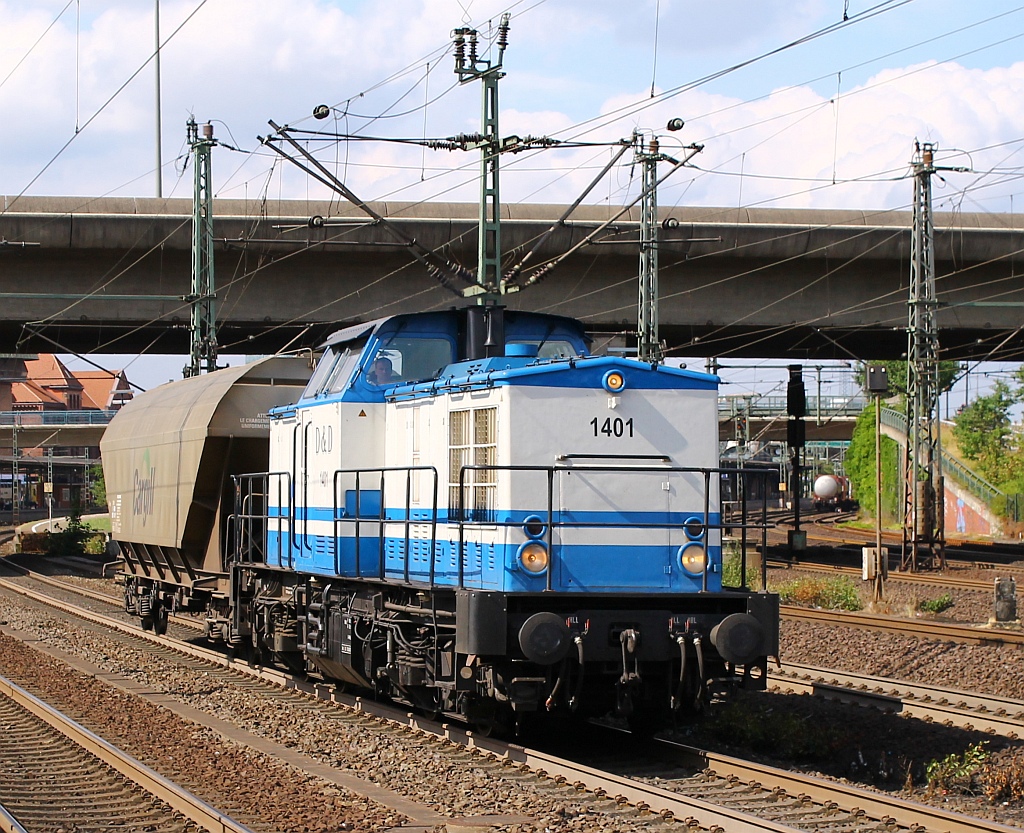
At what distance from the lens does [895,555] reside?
3350 centimetres

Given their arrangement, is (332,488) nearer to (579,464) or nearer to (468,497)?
(468,497)

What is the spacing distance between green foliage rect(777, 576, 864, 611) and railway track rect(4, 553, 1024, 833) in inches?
454

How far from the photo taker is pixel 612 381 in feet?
30.4

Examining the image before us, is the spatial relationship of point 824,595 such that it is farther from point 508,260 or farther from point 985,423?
point 985,423

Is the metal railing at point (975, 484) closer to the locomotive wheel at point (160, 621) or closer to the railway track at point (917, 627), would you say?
the railway track at point (917, 627)

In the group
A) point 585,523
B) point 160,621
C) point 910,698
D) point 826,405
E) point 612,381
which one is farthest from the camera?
point 826,405

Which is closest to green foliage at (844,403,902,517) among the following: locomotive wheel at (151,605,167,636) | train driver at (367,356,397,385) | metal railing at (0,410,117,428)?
metal railing at (0,410,117,428)

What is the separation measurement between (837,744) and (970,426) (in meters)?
54.5

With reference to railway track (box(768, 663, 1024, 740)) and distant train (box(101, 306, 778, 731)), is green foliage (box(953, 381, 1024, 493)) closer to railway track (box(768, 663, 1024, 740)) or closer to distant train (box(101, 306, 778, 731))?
railway track (box(768, 663, 1024, 740))

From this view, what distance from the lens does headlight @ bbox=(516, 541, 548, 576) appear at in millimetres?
9039

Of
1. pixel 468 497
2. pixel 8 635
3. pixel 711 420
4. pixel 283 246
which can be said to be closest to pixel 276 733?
pixel 468 497

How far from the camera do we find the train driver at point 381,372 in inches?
428

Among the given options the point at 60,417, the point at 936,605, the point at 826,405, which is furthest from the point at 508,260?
the point at 60,417

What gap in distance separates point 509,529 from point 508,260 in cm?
2111
